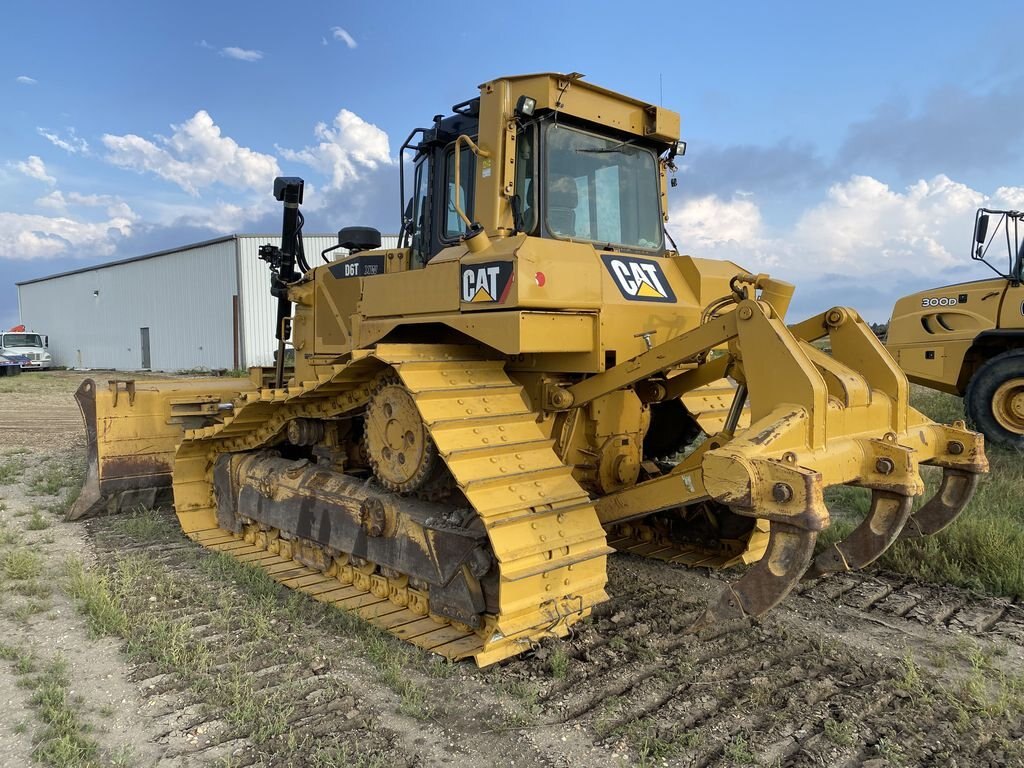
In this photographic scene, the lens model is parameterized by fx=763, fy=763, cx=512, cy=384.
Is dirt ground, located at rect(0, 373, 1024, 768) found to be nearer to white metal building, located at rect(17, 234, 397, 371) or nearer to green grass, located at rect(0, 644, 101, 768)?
green grass, located at rect(0, 644, 101, 768)

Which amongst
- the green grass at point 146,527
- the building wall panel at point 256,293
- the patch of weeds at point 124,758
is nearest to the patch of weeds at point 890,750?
the patch of weeds at point 124,758

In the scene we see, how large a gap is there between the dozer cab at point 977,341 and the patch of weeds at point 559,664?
803 centimetres

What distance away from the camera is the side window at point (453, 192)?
204 inches

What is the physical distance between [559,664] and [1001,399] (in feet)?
27.3

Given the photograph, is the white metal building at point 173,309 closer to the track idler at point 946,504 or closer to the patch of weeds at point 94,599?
the patch of weeds at point 94,599

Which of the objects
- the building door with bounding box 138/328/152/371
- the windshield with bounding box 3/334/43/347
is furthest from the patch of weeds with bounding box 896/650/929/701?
the windshield with bounding box 3/334/43/347

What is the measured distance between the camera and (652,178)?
18.6ft

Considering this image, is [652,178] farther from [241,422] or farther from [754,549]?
[241,422]

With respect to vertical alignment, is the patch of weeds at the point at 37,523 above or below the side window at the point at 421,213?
below

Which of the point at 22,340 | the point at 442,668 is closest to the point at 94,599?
the point at 442,668

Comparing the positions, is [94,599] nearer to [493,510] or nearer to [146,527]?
[146,527]

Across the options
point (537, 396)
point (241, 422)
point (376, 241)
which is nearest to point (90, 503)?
point (241, 422)

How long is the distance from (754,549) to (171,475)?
5448 millimetres

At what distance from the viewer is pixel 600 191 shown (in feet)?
17.3
